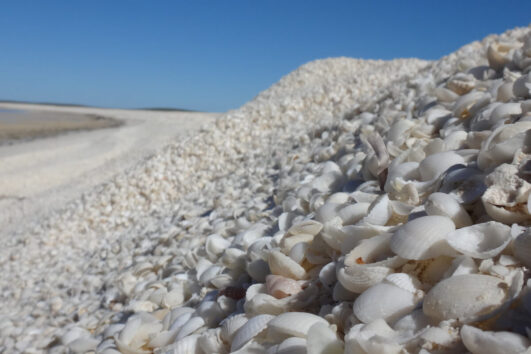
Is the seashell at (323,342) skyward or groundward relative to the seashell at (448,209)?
groundward

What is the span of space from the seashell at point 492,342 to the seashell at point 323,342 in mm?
247

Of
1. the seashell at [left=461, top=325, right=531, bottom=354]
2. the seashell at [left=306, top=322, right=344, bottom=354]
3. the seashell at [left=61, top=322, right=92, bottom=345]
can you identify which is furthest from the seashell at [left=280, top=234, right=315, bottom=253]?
the seashell at [left=61, top=322, right=92, bottom=345]

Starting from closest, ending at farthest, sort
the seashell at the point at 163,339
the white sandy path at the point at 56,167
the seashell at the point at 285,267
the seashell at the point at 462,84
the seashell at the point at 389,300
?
the seashell at the point at 389,300
the seashell at the point at 285,267
the seashell at the point at 163,339
the seashell at the point at 462,84
the white sandy path at the point at 56,167

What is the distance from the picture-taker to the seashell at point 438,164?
1.48 m

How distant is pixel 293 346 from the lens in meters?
1.01

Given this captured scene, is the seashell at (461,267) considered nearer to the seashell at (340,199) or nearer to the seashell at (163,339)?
the seashell at (340,199)

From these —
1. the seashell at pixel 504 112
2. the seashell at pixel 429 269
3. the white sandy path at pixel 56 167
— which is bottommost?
the white sandy path at pixel 56 167

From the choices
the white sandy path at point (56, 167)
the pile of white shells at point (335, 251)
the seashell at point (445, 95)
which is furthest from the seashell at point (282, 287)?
the white sandy path at point (56, 167)

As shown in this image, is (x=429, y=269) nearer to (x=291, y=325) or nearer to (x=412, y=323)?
(x=412, y=323)

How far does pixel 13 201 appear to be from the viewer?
21.0 feet

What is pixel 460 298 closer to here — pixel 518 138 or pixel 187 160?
pixel 518 138

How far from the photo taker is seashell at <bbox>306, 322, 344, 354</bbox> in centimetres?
96

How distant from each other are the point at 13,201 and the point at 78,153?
4108 mm

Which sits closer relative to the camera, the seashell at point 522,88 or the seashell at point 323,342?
the seashell at point 323,342
